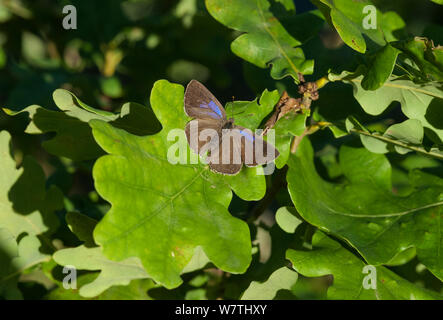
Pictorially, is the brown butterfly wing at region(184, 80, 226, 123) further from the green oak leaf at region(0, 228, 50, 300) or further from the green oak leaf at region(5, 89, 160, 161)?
the green oak leaf at region(0, 228, 50, 300)

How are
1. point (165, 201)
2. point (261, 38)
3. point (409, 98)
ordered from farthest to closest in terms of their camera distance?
point (261, 38), point (409, 98), point (165, 201)

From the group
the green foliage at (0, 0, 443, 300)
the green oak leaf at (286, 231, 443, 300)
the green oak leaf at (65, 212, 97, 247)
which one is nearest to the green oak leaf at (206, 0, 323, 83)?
the green foliage at (0, 0, 443, 300)

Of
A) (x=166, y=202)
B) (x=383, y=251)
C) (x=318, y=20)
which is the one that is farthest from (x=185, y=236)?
(x=318, y=20)

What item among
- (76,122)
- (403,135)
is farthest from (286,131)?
(76,122)

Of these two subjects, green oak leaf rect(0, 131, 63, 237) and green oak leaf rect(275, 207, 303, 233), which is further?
green oak leaf rect(0, 131, 63, 237)

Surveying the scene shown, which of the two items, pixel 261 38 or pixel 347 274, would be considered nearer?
pixel 347 274

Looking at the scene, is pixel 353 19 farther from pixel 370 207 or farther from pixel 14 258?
pixel 14 258

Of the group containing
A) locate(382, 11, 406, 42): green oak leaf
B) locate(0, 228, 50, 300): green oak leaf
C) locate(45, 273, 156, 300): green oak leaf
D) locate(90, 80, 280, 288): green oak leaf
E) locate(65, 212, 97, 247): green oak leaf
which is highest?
locate(382, 11, 406, 42): green oak leaf
